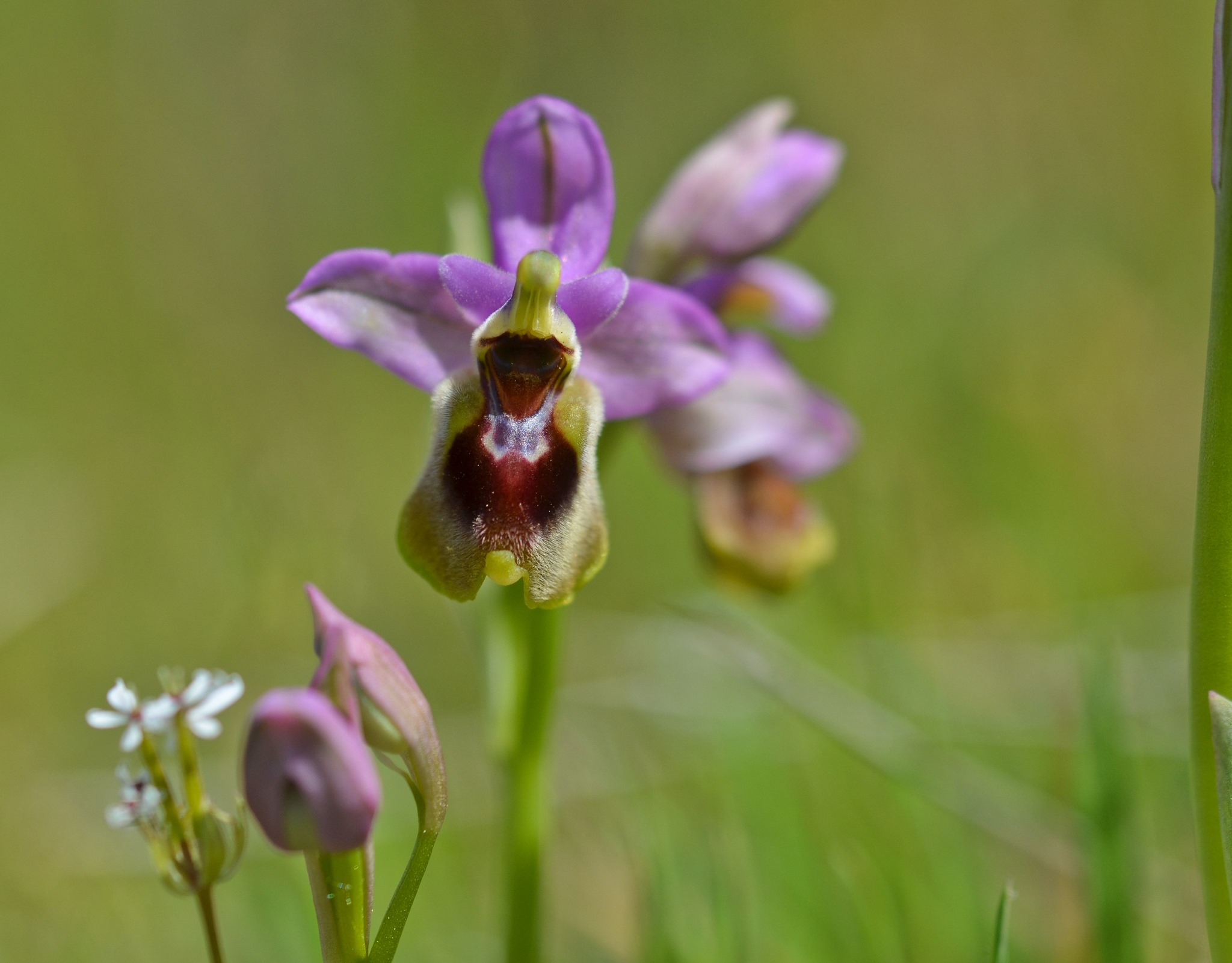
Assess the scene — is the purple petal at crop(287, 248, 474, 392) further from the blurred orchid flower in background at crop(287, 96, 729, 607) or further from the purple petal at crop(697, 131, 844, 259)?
the purple petal at crop(697, 131, 844, 259)

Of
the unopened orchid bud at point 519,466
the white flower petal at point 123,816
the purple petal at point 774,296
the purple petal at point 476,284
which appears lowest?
the white flower petal at point 123,816

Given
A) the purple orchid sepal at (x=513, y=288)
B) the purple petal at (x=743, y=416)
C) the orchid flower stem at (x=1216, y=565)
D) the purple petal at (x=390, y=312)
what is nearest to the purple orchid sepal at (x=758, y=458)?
the purple petal at (x=743, y=416)

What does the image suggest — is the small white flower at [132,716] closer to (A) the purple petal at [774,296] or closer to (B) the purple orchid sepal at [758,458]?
(B) the purple orchid sepal at [758,458]

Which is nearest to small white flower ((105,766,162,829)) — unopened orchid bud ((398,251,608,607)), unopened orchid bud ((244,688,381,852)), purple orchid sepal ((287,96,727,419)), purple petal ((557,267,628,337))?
unopened orchid bud ((244,688,381,852))

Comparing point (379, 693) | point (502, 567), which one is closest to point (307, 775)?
point (379, 693)

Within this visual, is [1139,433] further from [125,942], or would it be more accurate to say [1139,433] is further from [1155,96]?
[125,942]

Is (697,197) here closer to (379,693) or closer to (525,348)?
(525,348)

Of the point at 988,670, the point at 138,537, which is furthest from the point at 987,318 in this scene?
the point at 138,537
